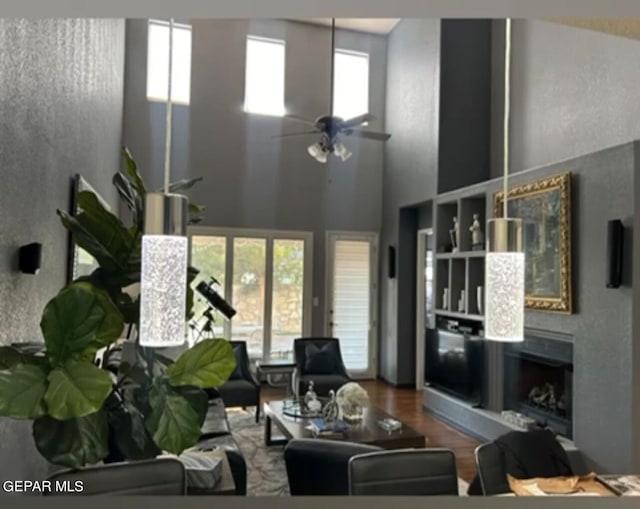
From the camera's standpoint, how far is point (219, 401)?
15.2 ft

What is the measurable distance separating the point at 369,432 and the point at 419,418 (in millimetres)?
2120

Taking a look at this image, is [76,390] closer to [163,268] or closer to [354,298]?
[163,268]

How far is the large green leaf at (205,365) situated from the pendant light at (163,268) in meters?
0.25

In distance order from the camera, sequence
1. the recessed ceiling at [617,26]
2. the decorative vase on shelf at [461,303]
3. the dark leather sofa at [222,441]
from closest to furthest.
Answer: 1. the recessed ceiling at [617,26]
2. the dark leather sofa at [222,441]
3. the decorative vase on shelf at [461,303]

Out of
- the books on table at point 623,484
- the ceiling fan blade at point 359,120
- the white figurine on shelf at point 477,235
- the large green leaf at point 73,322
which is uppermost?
the ceiling fan blade at point 359,120

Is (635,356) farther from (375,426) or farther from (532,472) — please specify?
(375,426)

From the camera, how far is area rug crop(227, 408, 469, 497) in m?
3.59

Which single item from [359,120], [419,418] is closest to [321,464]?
[359,120]

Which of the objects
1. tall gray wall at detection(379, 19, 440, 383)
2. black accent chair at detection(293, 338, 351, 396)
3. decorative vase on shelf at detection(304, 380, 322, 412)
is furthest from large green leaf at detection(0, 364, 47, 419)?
tall gray wall at detection(379, 19, 440, 383)

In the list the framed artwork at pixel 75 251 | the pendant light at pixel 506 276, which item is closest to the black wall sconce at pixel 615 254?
the pendant light at pixel 506 276

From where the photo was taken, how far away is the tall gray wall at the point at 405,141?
6.32 meters

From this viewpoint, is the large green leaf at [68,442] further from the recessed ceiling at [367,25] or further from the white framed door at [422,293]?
the recessed ceiling at [367,25]

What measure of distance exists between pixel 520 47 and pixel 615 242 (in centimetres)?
293

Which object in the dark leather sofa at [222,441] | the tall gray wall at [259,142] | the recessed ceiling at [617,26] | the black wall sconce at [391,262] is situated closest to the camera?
the recessed ceiling at [617,26]
